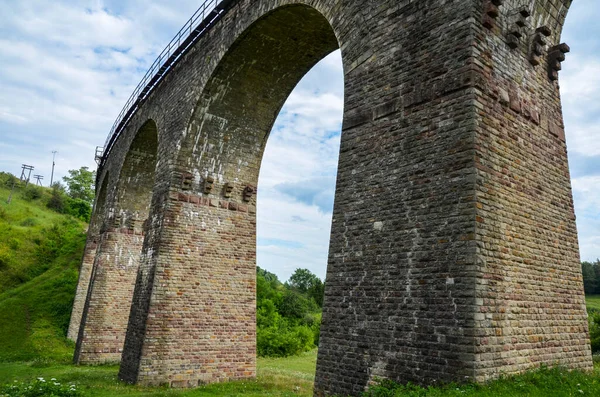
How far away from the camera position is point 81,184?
6681 centimetres

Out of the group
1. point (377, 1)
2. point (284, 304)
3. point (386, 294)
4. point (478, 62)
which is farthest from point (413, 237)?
point (284, 304)

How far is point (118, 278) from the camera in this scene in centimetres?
1895

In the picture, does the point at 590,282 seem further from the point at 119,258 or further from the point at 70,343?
the point at 70,343

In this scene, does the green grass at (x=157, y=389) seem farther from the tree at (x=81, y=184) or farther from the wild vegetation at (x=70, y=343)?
the tree at (x=81, y=184)

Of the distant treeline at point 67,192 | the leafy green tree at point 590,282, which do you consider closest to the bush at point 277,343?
the leafy green tree at point 590,282

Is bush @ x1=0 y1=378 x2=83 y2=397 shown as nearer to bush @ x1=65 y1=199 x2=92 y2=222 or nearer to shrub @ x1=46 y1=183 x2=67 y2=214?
bush @ x1=65 y1=199 x2=92 y2=222

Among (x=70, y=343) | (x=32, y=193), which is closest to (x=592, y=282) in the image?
(x=70, y=343)

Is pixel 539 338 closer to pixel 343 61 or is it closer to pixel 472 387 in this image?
pixel 472 387

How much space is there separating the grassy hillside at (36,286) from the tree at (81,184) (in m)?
19.2

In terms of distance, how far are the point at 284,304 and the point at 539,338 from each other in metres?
26.3

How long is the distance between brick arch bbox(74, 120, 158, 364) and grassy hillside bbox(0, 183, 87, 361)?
2522mm

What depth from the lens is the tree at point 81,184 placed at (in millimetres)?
66312

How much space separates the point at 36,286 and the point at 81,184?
142ft

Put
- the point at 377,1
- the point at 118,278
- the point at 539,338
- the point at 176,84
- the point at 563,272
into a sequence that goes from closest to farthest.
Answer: the point at 539,338 < the point at 563,272 < the point at 377,1 < the point at 176,84 < the point at 118,278
